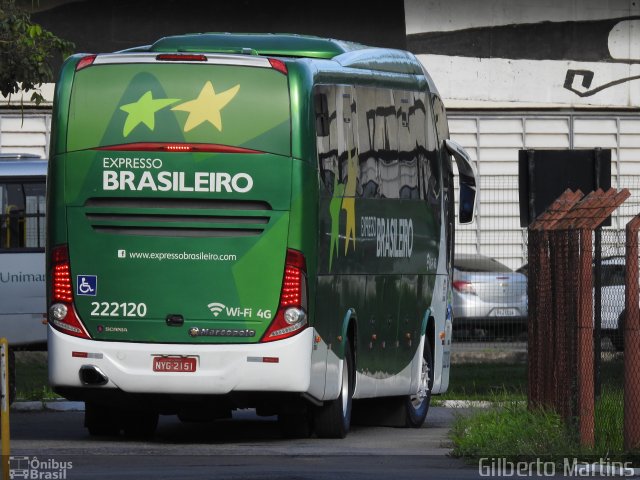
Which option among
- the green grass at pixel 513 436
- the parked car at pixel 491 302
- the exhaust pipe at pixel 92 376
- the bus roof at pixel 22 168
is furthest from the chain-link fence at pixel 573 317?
the bus roof at pixel 22 168

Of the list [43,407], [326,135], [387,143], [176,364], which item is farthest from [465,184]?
[176,364]

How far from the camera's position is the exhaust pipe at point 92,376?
14.0m

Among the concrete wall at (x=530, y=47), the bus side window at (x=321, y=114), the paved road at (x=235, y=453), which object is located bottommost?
the paved road at (x=235, y=453)

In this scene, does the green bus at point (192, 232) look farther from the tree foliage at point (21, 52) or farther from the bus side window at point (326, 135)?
the tree foliage at point (21, 52)

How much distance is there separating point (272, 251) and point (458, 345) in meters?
13.5

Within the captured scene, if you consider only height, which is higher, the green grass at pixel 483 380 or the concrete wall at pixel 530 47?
the concrete wall at pixel 530 47

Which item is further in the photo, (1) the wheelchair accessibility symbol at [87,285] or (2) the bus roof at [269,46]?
(2) the bus roof at [269,46]

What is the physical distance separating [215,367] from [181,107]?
210 cm

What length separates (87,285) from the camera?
14148mm

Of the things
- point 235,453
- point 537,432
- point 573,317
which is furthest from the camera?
point 235,453

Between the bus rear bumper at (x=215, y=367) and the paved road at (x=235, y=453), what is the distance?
486mm

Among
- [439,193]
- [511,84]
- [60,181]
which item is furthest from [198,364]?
[511,84]

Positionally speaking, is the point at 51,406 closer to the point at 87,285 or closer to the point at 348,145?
the point at 87,285

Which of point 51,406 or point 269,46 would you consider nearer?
point 269,46
